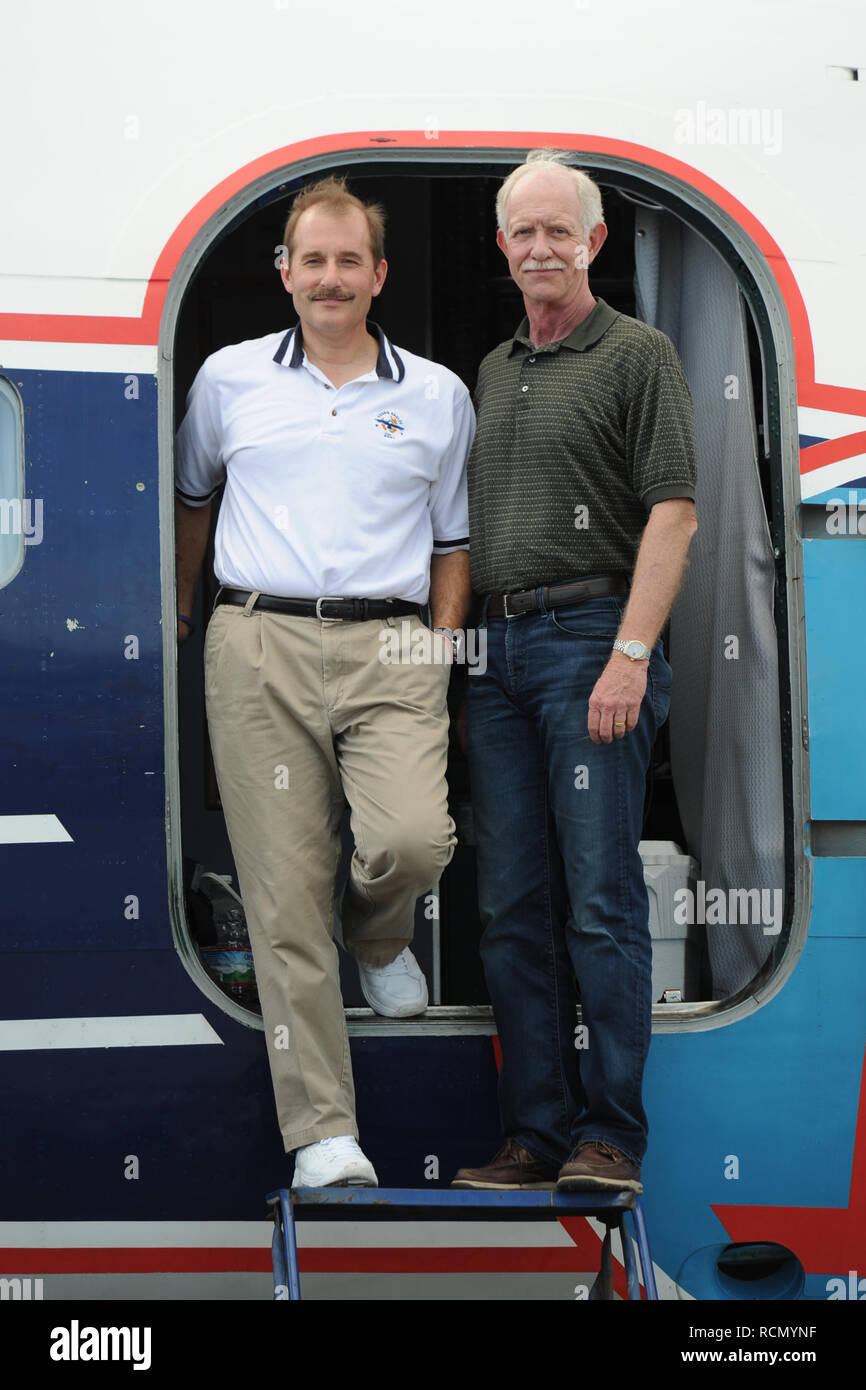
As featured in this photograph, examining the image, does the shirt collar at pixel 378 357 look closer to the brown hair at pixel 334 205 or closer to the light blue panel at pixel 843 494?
the brown hair at pixel 334 205

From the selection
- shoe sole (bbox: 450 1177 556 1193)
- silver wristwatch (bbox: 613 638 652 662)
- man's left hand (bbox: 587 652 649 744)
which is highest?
silver wristwatch (bbox: 613 638 652 662)

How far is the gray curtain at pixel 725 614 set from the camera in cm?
311

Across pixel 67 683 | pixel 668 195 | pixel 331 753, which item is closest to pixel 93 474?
pixel 67 683

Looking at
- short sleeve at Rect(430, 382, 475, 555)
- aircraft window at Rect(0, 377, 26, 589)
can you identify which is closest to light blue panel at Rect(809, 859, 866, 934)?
short sleeve at Rect(430, 382, 475, 555)

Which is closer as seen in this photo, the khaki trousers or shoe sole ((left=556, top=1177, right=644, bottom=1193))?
shoe sole ((left=556, top=1177, right=644, bottom=1193))

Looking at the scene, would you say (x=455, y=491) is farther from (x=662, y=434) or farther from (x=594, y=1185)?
(x=594, y=1185)

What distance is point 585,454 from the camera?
9.46 feet

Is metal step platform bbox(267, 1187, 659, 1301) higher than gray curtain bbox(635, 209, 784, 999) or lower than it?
lower

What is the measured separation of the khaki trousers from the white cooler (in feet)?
A: 1.96

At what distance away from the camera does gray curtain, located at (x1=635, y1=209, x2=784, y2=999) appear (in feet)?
10.2

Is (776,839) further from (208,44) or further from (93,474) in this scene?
(208,44)

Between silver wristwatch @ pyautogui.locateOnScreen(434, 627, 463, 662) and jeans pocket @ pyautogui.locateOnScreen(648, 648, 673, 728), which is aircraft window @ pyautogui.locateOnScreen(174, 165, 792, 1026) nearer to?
silver wristwatch @ pyautogui.locateOnScreen(434, 627, 463, 662)

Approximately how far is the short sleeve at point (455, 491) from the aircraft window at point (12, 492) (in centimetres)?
81

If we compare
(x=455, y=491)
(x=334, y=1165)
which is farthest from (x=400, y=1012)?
(x=455, y=491)
